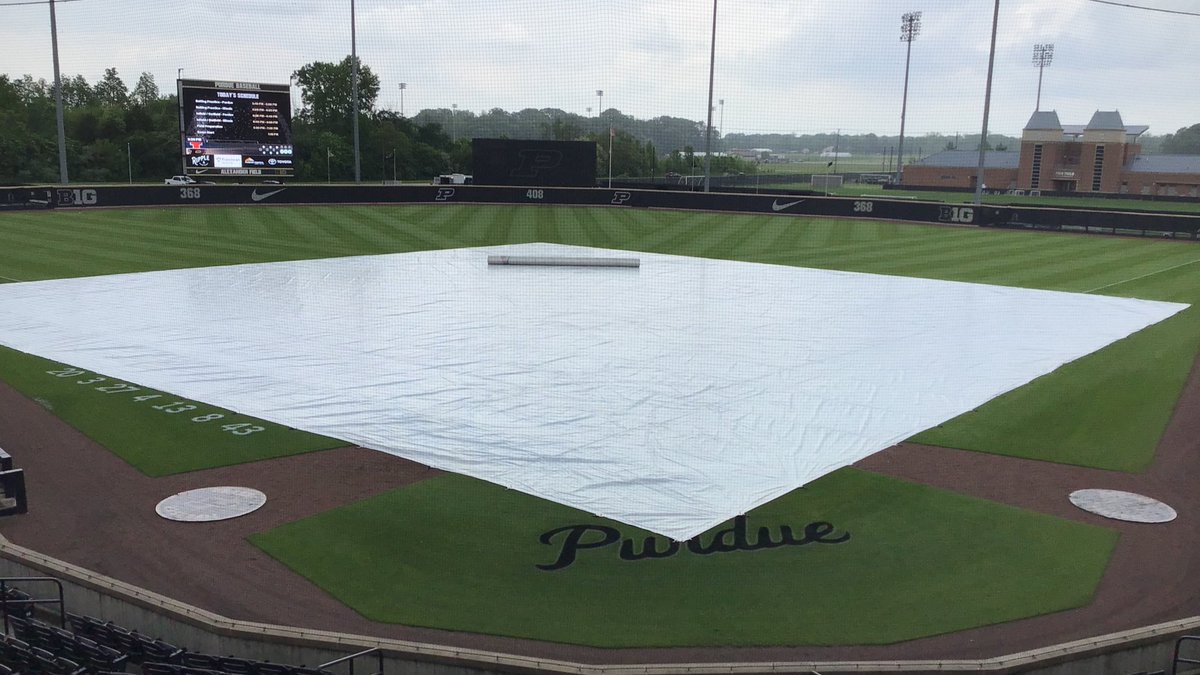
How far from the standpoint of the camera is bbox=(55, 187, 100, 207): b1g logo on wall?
38625 millimetres

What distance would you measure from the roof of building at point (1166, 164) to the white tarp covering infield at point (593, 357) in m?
59.3

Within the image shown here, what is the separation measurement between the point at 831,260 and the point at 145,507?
24.0 metres

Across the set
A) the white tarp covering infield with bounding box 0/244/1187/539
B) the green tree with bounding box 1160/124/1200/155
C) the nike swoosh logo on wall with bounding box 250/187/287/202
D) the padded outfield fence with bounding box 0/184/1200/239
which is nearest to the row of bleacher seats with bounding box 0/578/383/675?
the white tarp covering infield with bounding box 0/244/1187/539

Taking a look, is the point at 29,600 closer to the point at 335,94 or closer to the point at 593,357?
the point at 593,357

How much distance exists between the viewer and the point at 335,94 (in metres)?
57.6

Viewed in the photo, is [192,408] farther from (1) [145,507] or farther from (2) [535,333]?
(2) [535,333]

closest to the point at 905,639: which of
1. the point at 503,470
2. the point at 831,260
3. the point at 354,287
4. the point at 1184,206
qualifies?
the point at 503,470

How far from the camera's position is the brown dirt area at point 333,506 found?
23.1 feet

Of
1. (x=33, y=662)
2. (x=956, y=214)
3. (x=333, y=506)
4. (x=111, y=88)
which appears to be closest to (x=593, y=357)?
(x=333, y=506)

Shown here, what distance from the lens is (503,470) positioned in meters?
10.5

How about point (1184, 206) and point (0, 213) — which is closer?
point (0, 213)

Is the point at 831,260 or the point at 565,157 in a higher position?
the point at 565,157

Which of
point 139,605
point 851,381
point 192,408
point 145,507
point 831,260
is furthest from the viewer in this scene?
point 831,260

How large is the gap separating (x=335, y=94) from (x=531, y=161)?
17258mm
